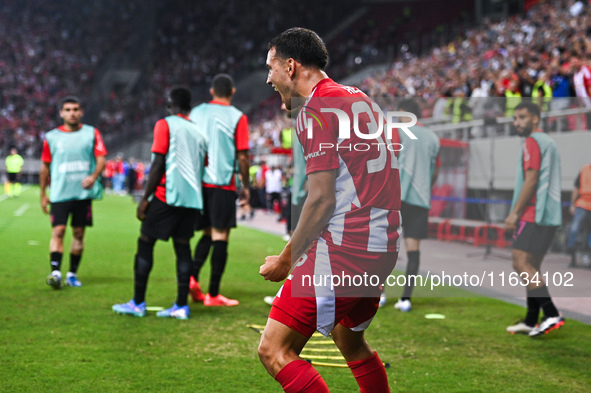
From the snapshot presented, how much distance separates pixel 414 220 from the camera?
6.22m

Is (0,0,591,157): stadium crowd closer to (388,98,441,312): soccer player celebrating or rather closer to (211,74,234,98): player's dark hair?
(211,74,234,98): player's dark hair

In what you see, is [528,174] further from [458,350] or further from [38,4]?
[38,4]

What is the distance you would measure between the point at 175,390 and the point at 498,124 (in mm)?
9334

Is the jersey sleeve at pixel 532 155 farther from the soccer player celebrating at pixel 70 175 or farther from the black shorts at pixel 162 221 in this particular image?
the soccer player celebrating at pixel 70 175

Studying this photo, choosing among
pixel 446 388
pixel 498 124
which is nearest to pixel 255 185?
pixel 498 124

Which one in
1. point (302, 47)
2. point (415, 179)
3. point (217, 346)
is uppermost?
point (302, 47)

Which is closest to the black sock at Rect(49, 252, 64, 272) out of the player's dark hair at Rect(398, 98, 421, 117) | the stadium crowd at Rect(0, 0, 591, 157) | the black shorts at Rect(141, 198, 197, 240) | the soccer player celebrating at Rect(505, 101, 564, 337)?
the black shorts at Rect(141, 198, 197, 240)

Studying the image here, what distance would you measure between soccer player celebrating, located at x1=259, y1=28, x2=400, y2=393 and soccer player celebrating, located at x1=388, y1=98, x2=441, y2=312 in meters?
3.59

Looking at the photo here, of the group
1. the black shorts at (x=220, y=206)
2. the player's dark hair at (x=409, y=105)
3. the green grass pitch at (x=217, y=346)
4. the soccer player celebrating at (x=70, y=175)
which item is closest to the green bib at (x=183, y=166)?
the black shorts at (x=220, y=206)

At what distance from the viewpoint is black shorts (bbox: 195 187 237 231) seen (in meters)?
6.00

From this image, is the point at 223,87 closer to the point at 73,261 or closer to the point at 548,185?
the point at 73,261

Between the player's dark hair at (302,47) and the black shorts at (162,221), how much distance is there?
318 centimetres

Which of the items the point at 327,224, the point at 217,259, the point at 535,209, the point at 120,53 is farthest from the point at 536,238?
the point at 120,53

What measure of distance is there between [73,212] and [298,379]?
5.31 metres
